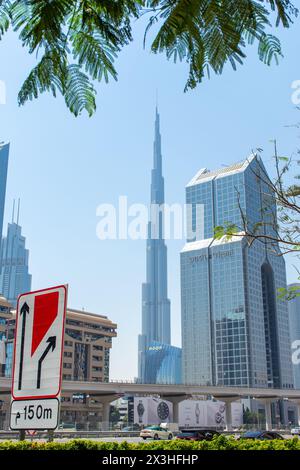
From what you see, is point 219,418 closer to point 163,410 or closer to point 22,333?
point 163,410

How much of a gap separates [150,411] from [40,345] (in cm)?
8138

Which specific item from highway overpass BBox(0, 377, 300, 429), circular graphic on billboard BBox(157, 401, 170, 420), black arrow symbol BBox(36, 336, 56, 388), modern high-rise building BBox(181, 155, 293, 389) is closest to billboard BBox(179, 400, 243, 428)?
highway overpass BBox(0, 377, 300, 429)

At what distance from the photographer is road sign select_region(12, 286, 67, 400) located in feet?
12.9

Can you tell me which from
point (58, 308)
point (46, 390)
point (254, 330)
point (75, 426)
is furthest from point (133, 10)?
point (254, 330)

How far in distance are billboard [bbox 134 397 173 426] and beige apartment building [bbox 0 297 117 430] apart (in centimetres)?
3962

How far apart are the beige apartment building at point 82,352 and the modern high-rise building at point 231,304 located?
158ft

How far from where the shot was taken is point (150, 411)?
80875mm

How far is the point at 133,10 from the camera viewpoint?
11.6ft

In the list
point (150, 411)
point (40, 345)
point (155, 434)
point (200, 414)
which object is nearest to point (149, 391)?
point (200, 414)

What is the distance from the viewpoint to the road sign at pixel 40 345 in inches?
155

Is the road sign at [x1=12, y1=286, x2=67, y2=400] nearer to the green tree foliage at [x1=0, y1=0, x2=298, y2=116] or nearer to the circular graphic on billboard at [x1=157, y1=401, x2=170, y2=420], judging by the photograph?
the green tree foliage at [x1=0, y1=0, x2=298, y2=116]

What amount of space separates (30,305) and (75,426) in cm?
7534

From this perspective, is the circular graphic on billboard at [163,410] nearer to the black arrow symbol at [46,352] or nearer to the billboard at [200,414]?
the billboard at [200,414]

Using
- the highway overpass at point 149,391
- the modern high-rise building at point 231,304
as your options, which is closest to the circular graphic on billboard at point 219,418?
the highway overpass at point 149,391
